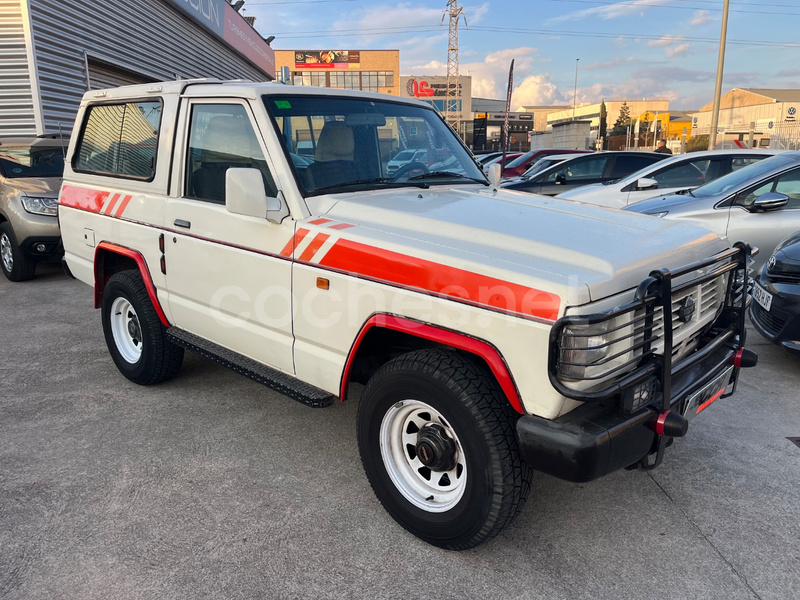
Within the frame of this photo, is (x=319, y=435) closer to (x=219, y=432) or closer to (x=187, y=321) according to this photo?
(x=219, y=432)

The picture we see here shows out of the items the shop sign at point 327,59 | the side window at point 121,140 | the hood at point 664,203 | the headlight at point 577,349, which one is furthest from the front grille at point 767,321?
the shop sign at point 327,59

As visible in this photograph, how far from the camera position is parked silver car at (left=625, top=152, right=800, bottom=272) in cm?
585

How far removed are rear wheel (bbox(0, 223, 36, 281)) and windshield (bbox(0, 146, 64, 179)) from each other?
2.58 ft

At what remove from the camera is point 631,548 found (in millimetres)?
2635

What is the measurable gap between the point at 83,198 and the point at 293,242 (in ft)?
8.16

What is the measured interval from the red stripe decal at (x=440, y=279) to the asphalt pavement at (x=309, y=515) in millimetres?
1153

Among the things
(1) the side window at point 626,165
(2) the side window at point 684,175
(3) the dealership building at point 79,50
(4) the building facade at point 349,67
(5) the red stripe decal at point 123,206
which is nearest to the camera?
(5) the red stripe decal at point 123,206

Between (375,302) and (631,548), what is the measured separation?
1564 millimetres

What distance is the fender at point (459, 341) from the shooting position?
7.41ft

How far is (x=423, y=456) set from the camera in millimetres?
2604

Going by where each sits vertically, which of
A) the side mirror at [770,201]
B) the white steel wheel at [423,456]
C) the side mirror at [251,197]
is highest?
the side mirror at [251,197]

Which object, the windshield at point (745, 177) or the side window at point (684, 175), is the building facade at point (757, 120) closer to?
the side window at point (684, 175)

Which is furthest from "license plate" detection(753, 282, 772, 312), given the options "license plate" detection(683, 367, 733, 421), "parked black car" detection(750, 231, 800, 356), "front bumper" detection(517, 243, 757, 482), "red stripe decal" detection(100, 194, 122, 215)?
"red stripe decal" detection(100, 194, 122, 215)

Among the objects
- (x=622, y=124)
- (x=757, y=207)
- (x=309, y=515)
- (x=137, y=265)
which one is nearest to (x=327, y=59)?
(x=622, y=124)
